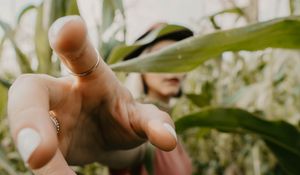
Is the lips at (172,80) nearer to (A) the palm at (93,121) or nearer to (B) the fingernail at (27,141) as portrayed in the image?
(A) the palm at (93,121)

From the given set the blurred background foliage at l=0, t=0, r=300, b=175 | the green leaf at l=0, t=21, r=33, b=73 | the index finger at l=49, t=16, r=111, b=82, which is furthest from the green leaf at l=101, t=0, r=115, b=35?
the index finger at l=49, t=16, r=111, b=82

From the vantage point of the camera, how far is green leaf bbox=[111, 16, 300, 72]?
40cm

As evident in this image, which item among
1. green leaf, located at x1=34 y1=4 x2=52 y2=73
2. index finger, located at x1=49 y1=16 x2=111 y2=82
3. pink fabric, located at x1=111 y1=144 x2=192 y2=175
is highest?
index finger, located at x1=49 y1=16 x2=111 y2=82

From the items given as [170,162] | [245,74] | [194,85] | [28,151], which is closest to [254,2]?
[245,74]

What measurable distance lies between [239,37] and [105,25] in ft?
0.98

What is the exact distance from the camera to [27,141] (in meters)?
0.19

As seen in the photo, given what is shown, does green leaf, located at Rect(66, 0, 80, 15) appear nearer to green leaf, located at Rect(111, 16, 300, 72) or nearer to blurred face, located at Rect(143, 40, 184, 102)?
green leaf, located at Rect(111, 16, 300, 72)

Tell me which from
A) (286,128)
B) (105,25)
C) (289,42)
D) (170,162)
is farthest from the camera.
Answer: (170,162)

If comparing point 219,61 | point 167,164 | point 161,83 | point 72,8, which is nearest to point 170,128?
point 72,8

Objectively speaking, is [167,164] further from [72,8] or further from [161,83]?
[72,8]

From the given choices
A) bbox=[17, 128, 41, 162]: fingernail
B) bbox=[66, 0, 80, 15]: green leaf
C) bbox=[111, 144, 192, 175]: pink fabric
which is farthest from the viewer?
bbox=[111, 144, 192, 175]: pink fabric

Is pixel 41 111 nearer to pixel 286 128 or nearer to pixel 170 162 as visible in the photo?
pixel 286 128

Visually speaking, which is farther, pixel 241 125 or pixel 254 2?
pixel 254 2

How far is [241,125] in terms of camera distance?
0.56 metres
